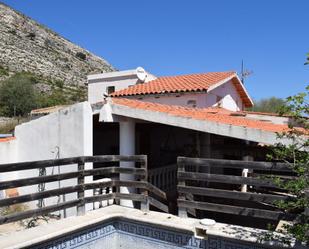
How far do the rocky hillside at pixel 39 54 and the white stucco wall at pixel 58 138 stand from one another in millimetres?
42625

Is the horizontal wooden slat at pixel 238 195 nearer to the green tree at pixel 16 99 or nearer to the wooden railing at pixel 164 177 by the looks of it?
the wooden railing at pixel 164 177

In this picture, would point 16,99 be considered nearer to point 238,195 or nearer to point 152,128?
point 152,128

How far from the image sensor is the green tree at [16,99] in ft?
134

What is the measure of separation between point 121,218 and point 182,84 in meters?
13.4

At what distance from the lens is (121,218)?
6.45 m

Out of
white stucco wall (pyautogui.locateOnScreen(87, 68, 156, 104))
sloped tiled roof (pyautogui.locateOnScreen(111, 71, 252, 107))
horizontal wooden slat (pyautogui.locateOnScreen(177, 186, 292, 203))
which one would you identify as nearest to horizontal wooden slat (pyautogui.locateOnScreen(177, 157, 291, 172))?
horizontal wooden slat (pyautogui.locateOnScreen(177, 186, 292, 203))

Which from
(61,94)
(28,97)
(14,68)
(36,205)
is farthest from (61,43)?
(36,205)

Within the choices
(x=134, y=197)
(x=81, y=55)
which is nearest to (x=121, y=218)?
(x=134, y=197)

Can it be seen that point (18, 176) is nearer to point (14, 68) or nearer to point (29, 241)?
point (29, 241)

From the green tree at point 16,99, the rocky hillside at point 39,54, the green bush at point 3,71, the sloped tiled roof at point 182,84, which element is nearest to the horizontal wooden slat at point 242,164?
the sloped tiled roof at point 182,84

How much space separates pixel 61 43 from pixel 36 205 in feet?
246

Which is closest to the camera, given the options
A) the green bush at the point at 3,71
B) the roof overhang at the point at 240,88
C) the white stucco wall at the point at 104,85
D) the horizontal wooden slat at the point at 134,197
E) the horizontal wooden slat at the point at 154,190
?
the horizontal wooden slat at the point at 134,197

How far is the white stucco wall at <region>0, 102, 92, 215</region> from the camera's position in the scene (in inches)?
354

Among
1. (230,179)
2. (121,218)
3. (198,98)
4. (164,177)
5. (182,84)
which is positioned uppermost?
(182,84)
